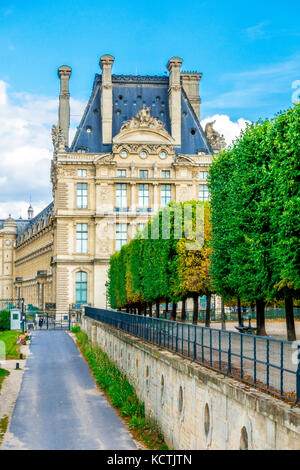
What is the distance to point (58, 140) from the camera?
234 feet

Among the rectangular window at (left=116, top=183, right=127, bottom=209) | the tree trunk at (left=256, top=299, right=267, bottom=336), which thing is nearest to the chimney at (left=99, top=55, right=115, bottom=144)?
the rectangular window at (left=116, top=183, right=127, bottom=209)

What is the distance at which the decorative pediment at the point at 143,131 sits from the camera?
69.1m

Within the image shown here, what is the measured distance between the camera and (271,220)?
20.5 m

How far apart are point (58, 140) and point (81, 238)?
35.2ft

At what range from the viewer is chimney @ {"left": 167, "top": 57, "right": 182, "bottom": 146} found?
7300 centimetres

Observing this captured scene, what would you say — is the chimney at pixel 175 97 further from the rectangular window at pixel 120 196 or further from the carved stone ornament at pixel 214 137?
the rectangular window at pixel 120 196

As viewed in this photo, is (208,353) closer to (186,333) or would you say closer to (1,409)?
(186,333)

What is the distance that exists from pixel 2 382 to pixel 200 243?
1303 centimetres

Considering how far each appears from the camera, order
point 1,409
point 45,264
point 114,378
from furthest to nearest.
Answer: point 45,264
point 114,378
point 1,409

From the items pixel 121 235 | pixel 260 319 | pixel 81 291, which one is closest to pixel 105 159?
pixel 121 235

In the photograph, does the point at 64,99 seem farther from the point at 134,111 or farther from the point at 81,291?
the point at 81,291

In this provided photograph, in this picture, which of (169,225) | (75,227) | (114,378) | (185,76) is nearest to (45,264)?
(75,227)

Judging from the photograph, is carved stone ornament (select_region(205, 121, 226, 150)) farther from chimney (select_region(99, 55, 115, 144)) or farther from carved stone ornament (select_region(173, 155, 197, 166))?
chimney (select_region(99, 55, 115, 144))

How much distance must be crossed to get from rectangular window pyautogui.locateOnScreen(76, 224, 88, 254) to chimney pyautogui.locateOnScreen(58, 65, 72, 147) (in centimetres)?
1194
